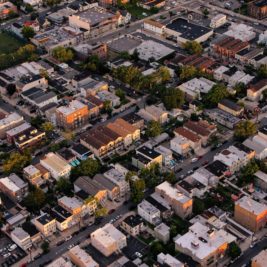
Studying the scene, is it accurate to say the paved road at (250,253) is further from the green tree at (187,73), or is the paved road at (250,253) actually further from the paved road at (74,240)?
the green tree at (187,73)

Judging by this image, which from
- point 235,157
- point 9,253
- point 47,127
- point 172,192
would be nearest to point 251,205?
point 172,192

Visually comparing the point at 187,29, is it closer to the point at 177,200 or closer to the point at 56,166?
the point at 56,166

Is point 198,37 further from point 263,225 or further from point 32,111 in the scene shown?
point 263,225

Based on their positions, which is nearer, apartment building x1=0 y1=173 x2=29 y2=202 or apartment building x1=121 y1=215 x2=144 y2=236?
apartment building x1=121 y1=215 x2=144 y2=236

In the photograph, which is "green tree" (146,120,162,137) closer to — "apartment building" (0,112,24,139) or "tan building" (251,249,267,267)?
"apartment building" (0,112,24,139)

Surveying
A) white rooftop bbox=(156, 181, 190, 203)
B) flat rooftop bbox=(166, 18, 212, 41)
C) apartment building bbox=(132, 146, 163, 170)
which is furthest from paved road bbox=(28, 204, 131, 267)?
flat rooftop bbox=(166, 18, 212, 41)

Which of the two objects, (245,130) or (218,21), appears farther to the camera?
(218,21)

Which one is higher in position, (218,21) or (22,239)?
(218,21)
